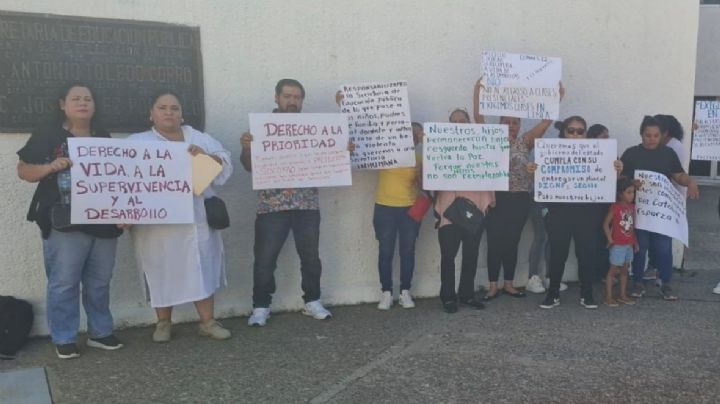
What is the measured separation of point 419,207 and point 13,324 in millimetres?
3175

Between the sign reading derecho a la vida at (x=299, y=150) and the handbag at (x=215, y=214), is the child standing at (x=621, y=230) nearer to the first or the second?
the sign reading derecho a la vida at (x=299, y=150)

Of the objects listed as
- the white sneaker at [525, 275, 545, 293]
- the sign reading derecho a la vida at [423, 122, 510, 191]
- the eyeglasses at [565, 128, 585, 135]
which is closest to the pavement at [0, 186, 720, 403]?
the white sneaker at [525, 275, 545, 293]

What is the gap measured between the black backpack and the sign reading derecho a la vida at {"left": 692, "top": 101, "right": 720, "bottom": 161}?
6.48m

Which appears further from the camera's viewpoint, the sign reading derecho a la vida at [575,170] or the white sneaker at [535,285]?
the white sneaker at [535,285]

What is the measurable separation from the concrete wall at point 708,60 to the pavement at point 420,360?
940 cm

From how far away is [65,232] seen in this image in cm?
404

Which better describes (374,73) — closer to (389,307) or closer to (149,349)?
(389,307)

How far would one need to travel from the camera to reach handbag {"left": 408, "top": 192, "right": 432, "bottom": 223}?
17.5 ft

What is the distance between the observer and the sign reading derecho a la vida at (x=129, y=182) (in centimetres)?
398

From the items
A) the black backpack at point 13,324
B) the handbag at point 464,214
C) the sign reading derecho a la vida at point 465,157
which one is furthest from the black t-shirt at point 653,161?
the black backpack at point 13,324

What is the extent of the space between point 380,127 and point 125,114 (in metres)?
2.00

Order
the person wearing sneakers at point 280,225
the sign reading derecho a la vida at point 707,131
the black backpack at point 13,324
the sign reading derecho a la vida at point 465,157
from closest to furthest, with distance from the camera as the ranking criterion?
the black backpack at point 13,324
the person wearing sneakers at point 280,225
the sign reading derecho a la vida at point 465,157
the sign reading derecho a la vida at point 707,131

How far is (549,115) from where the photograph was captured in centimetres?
557

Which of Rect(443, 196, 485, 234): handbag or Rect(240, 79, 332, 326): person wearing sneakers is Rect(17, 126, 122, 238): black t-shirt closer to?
Rect(240, 79, 332, 326): person wearing sneakers
